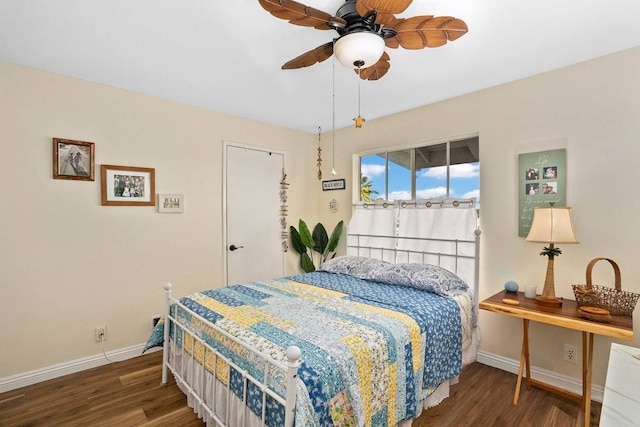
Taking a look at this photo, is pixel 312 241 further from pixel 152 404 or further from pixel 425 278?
pixel 152 404

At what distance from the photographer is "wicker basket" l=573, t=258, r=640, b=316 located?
197 centimetres

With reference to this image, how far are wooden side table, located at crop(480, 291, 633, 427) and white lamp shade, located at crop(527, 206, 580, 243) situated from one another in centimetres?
48

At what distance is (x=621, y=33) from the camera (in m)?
2.00

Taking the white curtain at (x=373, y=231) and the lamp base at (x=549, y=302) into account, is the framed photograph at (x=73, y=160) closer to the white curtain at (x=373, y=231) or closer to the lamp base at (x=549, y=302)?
the white curtain at (x=373, y=231)

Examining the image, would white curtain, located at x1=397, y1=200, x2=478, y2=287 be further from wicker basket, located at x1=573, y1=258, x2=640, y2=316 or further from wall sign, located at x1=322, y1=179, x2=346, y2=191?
wall sign, located at x1=322, y1=179, x2=346, y2=191

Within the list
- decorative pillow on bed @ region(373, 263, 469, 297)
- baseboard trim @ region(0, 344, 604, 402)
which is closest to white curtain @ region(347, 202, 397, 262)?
decorative pillow on bed @ region(373, 263, 469, 297)

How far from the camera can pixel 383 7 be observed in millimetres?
1361

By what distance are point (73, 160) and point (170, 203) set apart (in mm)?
863

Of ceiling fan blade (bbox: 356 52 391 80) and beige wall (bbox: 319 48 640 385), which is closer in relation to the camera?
ceiling fan blade (bbox: 356 52 391 80)

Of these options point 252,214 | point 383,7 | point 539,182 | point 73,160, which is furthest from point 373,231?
point 73,160

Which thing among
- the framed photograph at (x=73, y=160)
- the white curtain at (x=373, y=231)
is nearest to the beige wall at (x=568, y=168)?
the white curtain at (x=373, y=231)

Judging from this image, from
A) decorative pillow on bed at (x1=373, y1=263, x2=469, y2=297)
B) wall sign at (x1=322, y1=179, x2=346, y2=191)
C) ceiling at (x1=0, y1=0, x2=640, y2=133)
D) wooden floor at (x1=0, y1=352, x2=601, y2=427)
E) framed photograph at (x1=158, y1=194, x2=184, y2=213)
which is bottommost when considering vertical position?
wooden floor at (x1=0, y1=352, x2=601, y2=427)

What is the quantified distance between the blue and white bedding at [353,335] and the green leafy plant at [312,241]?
1.30 metres

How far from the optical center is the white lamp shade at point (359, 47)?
1506 mm
